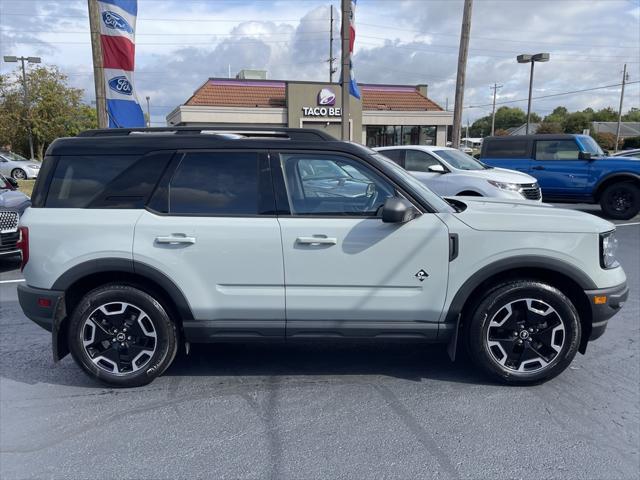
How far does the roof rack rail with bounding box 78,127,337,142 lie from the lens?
3842mm

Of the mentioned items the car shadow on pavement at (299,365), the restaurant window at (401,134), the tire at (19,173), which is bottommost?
the car shadow on pavement at (299,365)

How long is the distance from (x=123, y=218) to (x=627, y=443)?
3.58 m

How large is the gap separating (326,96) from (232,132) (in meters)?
31.0

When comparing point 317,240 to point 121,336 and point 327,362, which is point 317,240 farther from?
point 121,336

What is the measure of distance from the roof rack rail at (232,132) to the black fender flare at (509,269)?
59.1 inches

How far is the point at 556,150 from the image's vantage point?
12.6 meters

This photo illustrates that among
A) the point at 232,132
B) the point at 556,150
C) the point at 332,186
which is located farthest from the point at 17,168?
the point at 332,186

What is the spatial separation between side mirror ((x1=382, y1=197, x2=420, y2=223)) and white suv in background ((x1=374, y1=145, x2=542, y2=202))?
244 inches

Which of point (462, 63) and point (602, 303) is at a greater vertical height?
point (462, 63)

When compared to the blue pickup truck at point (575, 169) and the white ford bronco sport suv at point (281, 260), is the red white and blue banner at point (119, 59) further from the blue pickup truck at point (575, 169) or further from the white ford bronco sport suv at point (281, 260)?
the blue pickup truck at point (575, 169)

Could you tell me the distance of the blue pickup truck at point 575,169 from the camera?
11625 mm

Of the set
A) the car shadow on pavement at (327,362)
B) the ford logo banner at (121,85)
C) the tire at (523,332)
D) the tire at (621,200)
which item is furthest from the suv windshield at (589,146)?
the ford logo banner at (121,85)

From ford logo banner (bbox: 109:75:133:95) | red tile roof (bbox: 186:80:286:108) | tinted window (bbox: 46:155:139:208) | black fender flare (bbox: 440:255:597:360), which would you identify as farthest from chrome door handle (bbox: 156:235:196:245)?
red tile roof (bbox: 186:80:286:108)

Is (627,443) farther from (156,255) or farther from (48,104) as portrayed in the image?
(48,104)
